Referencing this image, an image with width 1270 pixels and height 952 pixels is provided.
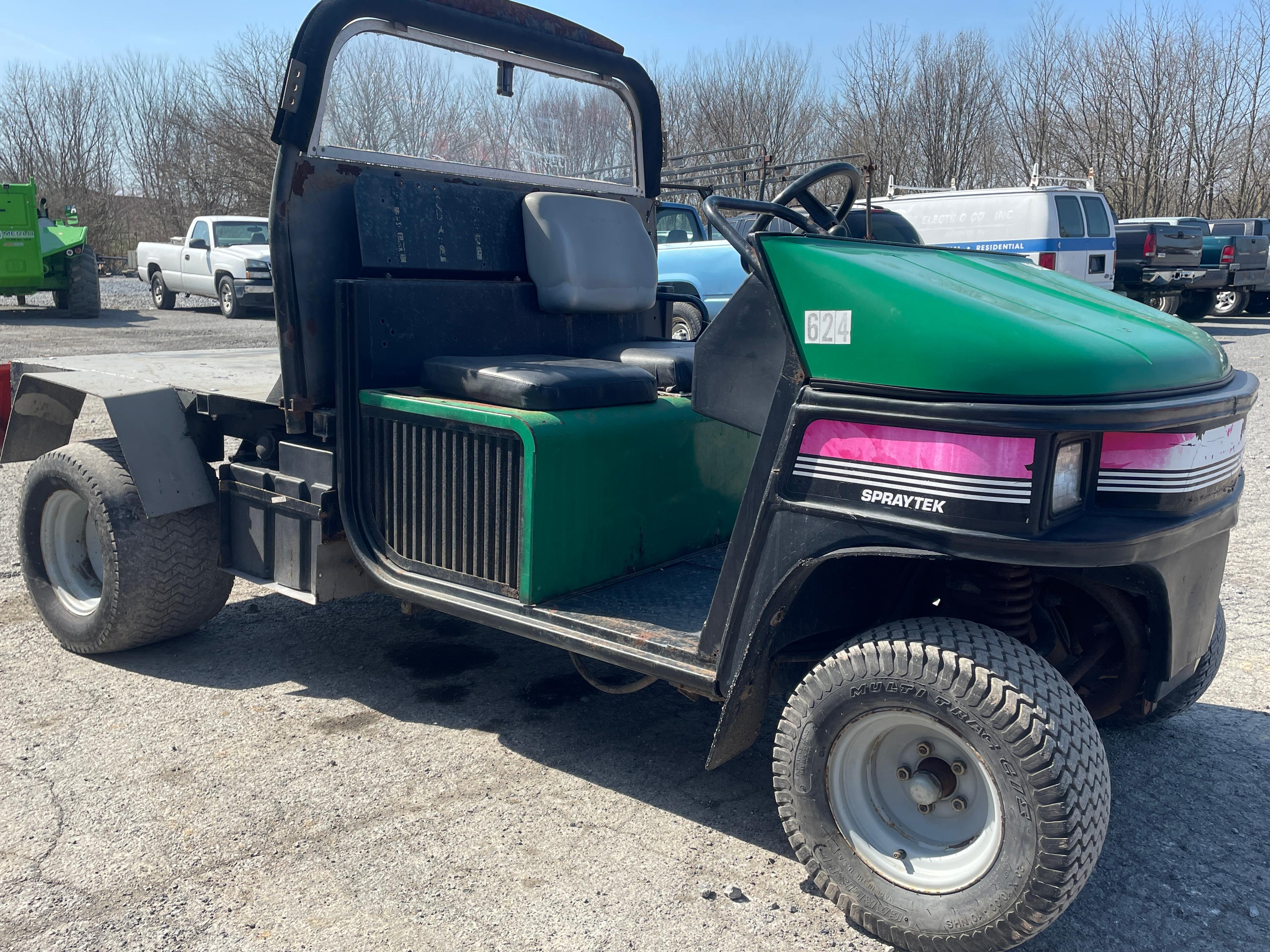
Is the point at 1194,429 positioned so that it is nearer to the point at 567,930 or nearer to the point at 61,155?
the point at 567,930

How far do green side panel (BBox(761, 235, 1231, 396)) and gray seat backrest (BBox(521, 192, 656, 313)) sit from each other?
1.51 metres

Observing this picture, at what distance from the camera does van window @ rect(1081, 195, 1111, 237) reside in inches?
559

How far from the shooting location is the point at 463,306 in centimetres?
364

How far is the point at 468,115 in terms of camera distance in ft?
13.0

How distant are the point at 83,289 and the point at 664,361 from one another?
55.1 ft

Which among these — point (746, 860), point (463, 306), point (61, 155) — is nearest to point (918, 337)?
point (746, 860)

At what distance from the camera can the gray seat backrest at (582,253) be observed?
12.8ft

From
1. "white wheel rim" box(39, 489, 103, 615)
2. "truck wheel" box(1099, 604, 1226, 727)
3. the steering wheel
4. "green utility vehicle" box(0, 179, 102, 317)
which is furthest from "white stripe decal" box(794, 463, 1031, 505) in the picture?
"green utility vehicle" box(0, 179, 102, 317)

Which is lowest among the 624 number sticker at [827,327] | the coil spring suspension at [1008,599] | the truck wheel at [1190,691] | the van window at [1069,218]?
the truck wheel at [1190,691]

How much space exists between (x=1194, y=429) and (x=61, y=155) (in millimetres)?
42540

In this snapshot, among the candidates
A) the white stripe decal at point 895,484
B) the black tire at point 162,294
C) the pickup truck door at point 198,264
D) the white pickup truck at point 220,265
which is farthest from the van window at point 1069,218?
the black tire at point 162,294

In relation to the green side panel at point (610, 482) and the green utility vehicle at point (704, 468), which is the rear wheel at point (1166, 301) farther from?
the green side panel at point (610, 482)

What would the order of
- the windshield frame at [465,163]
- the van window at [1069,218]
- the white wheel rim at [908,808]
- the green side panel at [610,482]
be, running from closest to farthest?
1. the white wheel rim at [908,808]
2. the green side panel at [610,482]
3. the windshield frame at [465,163]
4. the van window at [1069,218]

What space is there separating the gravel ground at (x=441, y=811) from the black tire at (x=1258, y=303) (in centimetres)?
1805
